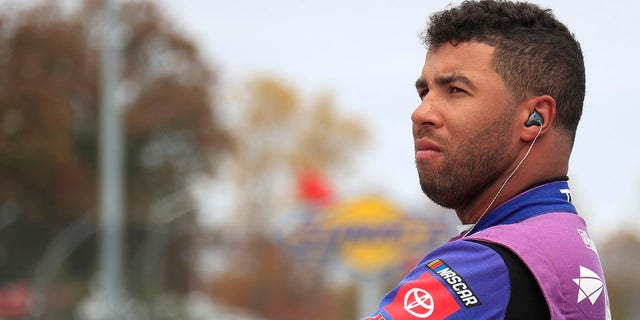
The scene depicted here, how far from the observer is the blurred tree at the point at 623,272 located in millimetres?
52719

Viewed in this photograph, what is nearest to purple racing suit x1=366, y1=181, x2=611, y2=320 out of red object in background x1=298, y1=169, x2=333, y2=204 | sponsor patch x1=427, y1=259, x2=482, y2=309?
sponsor patch x1=427, y1=259, x2=482, y2=309

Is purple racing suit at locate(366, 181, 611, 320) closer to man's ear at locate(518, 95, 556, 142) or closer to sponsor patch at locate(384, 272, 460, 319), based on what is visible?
sponsor patch at locate(384, 272, 460, 319)

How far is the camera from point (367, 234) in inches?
1415

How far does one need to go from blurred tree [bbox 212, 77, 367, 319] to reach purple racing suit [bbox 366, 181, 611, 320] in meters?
49.0

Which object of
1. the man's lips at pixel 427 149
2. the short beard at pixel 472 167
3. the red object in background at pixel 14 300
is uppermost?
the red object in background at pixel 14 300

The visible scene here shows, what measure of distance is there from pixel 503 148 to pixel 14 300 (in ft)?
91.9

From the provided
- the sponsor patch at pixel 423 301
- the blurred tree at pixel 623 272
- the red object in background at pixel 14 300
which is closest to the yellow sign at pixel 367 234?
the red object in background at pixel 14 300

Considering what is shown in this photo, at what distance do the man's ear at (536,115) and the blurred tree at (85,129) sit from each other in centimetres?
2279

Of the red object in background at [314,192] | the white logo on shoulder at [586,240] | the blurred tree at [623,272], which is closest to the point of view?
the white logo on shoulder at [586,240]

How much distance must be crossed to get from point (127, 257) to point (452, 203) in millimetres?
37914

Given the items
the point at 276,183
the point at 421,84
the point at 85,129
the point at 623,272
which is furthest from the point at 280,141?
the point at 421,84

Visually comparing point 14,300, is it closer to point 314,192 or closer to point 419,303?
point 314,192

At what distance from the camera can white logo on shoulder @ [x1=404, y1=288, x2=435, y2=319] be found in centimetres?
248

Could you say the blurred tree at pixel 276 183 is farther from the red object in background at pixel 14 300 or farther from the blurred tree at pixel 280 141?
the red object in background at pixel 14 300
